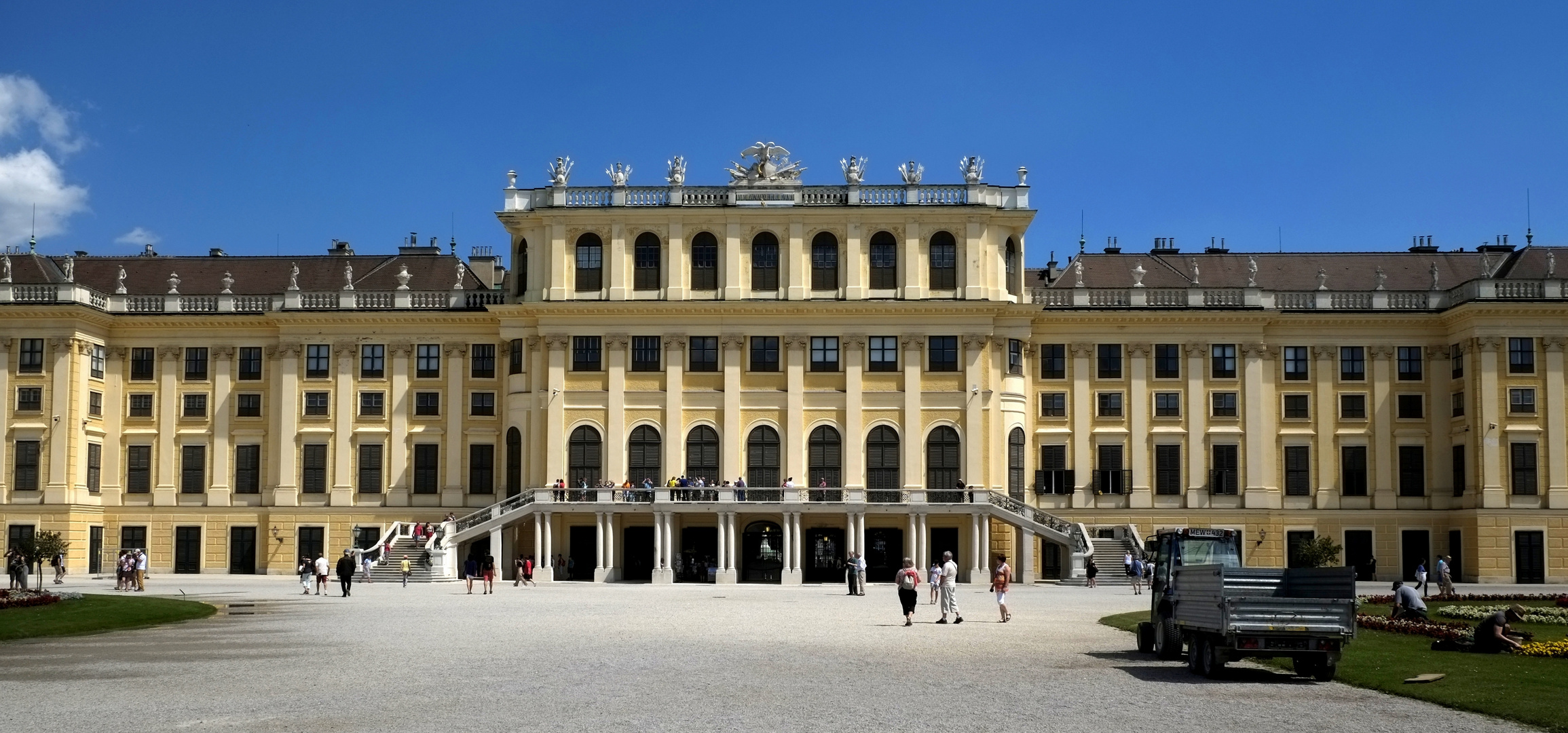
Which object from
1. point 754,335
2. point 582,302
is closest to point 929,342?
point 754,335

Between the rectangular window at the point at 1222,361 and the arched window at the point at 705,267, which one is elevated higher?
the arched window at the point at 705,267

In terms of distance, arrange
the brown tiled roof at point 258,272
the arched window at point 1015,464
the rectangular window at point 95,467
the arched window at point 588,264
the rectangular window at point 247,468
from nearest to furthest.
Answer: the arched window at point 588,264 → the arched window at point 1015,464 → the rectangular window at point 95,467 → the rectangular window at point 247,468 → the brown tiled roof at point 258,272

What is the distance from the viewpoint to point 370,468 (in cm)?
7544

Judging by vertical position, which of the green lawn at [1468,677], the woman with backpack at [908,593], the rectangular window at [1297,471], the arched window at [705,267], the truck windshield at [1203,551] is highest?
the arched window at [705,267]

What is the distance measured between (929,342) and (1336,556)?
1885 cm

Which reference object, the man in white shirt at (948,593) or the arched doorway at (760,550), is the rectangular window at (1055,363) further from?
the man in white shirt at (948,593)

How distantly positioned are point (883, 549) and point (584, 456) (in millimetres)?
13035

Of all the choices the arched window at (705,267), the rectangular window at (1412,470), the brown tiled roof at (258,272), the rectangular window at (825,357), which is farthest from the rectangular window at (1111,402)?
the brown tiled roof at (258,272)

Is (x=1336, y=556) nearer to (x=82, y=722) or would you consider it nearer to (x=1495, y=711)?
(x=1495, y=711)

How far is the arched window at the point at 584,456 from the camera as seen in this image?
7225cm

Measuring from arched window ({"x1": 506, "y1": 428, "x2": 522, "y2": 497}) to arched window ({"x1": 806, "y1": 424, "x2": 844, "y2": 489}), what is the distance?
491 inches

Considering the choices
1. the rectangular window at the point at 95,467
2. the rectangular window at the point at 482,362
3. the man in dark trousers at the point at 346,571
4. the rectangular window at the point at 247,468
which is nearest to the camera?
the man in dark trousers at the point at 346,571

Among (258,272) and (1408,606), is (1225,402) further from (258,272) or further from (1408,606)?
(258,272)

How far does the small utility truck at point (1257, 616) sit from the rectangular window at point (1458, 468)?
4693 cm
